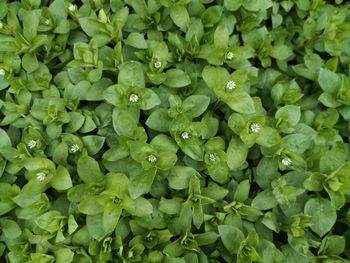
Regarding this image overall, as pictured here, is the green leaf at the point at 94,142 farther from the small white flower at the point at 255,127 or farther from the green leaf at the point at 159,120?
the small white flower at the point at 255,127

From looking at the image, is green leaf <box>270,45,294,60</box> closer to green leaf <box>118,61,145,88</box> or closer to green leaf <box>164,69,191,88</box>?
green leaf <box>164,69,191,88</box>

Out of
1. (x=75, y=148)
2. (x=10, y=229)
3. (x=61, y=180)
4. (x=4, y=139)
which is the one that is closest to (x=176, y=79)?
(x=75, y=148)

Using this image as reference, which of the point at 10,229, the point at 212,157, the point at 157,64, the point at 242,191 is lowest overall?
the point at 10,229

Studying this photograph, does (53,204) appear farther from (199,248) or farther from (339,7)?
(339,7)

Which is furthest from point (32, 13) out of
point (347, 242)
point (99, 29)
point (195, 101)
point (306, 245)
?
point (347, 242)

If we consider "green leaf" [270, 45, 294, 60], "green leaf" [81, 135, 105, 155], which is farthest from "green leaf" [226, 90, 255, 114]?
"green leaf" [81, 135, 105, 155]

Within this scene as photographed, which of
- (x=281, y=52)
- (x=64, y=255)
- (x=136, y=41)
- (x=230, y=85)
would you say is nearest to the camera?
(x=64, y=255)

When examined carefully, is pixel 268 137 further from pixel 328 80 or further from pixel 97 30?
pixel 97 30
